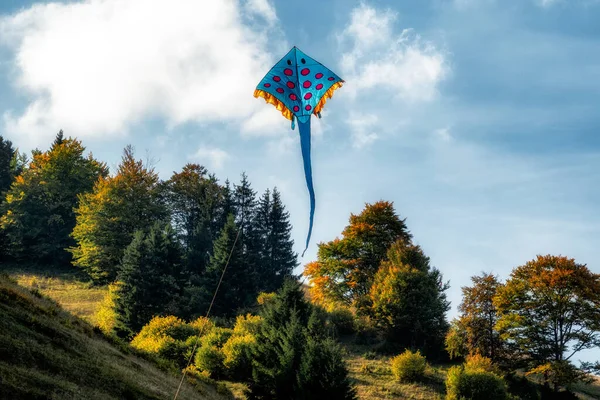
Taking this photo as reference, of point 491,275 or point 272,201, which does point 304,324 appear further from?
point 272,201

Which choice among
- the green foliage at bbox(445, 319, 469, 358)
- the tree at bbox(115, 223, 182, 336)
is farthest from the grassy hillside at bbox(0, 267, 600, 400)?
the tree at bbox(115, 223, 182, 336)

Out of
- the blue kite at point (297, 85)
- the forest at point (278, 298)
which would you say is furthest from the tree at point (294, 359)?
the blue kite at point (297, 85)

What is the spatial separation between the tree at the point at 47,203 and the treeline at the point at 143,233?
0.35 feet

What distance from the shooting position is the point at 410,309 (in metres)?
32.8

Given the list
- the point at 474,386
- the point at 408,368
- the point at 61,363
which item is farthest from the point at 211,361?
the point at 474,386

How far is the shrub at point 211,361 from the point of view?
2450 cm

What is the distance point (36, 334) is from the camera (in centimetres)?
1402

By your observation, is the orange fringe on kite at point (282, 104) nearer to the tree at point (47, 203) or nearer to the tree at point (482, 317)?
the tree at point (482, 317)

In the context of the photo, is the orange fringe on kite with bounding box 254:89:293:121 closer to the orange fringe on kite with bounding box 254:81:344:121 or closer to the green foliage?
the orange fringe on kite with bounding box 254:81:344:121

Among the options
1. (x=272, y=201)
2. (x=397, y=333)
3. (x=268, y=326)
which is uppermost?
(x=272, y=201)

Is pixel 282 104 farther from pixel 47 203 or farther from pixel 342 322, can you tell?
pixel 47 203

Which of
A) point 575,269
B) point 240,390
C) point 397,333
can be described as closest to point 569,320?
point 575,269

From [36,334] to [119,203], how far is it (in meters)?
33.8

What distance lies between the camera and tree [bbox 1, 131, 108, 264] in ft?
153
